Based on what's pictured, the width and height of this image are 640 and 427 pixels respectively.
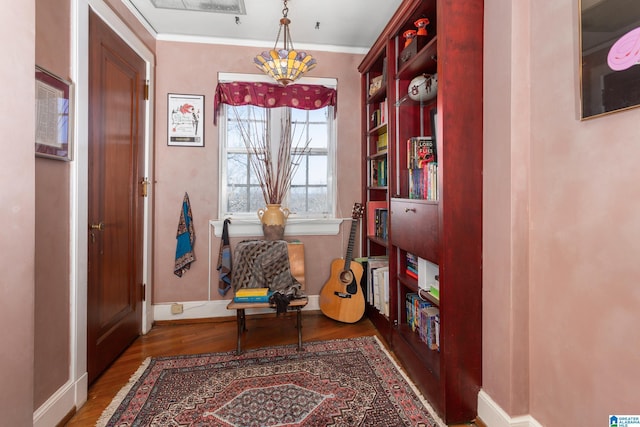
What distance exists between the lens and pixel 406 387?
185 cm

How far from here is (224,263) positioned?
9.00ft

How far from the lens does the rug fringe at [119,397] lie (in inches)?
63.1

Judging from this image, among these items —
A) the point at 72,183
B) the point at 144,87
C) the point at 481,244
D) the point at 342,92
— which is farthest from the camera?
the point at 342,92

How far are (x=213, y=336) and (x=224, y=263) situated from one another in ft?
1.99

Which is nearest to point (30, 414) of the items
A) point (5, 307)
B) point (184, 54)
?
point (5, 307)

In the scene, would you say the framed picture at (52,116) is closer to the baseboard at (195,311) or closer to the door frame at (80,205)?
the door frame at (80,205)

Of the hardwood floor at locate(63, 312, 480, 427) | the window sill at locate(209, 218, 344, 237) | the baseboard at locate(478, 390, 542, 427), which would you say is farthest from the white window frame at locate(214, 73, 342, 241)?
the baseboard at locate(478, 390, 542, 427)

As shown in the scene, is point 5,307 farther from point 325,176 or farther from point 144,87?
point 325,176

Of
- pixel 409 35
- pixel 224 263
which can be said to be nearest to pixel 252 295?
pixel 224 263

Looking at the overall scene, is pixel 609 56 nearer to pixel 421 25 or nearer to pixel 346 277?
pixel 421 25

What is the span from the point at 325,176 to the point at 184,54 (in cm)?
170

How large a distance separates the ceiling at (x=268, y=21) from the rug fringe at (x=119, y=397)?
2.63 meters

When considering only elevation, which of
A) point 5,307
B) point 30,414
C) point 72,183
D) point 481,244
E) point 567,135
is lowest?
point 30,414

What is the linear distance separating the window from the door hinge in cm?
61
